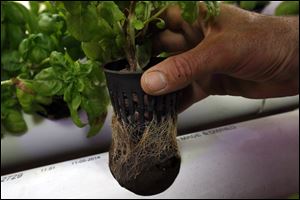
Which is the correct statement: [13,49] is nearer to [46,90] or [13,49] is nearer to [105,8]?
[46,90]

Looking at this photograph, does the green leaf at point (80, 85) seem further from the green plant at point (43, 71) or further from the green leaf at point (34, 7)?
the green leaf at point (34, 7)

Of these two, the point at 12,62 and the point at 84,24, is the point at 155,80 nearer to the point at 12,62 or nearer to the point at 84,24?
the point at 84,24

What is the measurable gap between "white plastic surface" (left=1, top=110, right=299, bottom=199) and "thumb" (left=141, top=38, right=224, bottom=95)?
10cm

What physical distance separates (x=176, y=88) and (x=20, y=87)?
0.22 meters

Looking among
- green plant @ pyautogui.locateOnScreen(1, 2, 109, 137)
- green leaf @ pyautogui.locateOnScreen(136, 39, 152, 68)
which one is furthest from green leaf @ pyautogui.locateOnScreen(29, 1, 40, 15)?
green leaf @ pyautogui.locateOnScreen(136, 39, 152, 68)

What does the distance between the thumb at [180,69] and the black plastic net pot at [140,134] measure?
10 mm

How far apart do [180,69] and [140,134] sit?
7 centimetres

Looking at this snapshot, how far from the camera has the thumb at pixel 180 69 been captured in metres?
0.30

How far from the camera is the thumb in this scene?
301 mm

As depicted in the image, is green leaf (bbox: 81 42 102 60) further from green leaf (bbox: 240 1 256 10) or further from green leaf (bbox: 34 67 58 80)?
green leaf (bbox: 240 1 256 10)

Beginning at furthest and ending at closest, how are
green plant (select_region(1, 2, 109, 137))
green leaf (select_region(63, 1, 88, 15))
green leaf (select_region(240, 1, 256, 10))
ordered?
green leaf (select_region(240, 1, 256, 10))
green plant (select_region(1, 2, 109, 137))
green leaf (select_region(63, 1, 88, 15))

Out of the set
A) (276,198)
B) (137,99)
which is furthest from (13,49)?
(276,198)

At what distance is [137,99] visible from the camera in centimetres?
32

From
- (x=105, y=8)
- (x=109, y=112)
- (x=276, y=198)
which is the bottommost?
(x=276, y=198)
